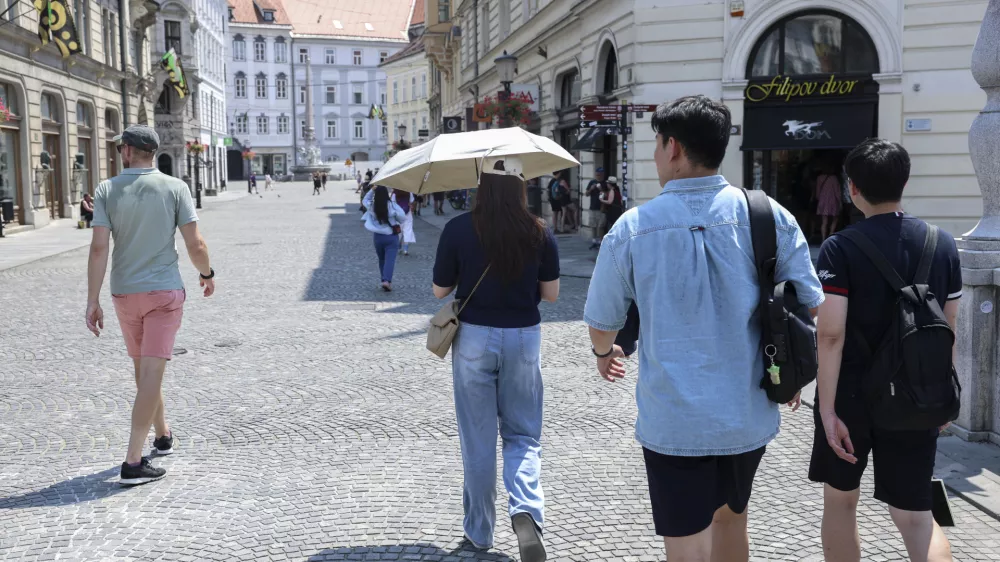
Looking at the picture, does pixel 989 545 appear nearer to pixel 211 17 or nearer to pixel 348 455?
pixel 348 455

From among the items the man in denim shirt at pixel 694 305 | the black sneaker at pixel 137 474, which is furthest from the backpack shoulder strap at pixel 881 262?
the black sneaker at pixel 137 474

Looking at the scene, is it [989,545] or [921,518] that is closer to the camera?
[921,518]

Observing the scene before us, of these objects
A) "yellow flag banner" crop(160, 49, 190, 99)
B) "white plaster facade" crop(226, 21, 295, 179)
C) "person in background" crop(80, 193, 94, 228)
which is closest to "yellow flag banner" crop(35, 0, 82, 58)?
"person in background" crop(80, 193, 94, 228)

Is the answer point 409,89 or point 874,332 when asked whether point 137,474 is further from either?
point 409,89

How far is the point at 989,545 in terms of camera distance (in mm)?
4246

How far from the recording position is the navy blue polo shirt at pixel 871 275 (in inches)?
126

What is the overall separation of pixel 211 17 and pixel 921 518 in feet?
225

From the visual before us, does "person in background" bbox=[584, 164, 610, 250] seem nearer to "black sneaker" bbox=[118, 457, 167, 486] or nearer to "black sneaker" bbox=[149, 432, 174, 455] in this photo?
"black sneaker" bbox=[149, 432, 174, 455]

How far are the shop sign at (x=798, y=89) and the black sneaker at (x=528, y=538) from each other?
50.4 ft

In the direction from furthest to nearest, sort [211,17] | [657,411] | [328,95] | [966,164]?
[328,95], [211,17], [966,164], [657,411]

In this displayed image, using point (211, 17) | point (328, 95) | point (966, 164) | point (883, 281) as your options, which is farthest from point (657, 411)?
point (328, 95)

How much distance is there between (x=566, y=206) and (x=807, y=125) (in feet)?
25.5

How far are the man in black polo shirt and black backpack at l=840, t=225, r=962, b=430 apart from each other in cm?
5

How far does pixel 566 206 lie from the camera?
2459 cm
